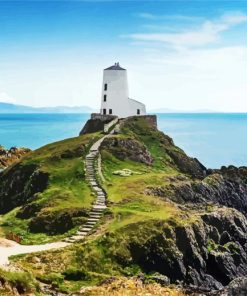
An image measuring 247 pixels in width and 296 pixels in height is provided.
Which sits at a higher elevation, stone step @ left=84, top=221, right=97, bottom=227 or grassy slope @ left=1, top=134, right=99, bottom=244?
grassy slope @ left=1, top=134, right=99, bottom=244

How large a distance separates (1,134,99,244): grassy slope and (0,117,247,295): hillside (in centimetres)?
12

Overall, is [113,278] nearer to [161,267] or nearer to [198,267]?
[161,267]

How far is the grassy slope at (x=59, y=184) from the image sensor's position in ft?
177

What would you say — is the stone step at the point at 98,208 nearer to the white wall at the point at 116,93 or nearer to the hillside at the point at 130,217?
the hillside at the point at 130,217

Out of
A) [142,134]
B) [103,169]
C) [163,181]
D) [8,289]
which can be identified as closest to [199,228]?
[163,181]

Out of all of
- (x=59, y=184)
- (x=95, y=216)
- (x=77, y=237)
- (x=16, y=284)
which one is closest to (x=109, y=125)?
(x=59, y=184)

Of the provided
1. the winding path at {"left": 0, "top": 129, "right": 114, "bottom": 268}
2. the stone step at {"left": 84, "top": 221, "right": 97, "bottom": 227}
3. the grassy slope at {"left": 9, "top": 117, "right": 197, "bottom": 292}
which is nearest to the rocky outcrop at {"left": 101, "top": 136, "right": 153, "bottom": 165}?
the winding path at {"left": 0, "top": 129, "right": 114, "bottom": 268}

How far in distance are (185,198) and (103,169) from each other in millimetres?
11406

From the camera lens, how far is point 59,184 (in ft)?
213

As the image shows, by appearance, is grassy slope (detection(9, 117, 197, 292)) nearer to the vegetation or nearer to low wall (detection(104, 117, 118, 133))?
the vegetation

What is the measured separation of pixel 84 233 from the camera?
1932 inches

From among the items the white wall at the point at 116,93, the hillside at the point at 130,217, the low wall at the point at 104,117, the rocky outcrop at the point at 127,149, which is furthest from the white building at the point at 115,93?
the rocky outcrop at the point at 127,149

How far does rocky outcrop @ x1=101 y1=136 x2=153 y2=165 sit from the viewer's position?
78.8m

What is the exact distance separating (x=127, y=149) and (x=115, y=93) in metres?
22.4
